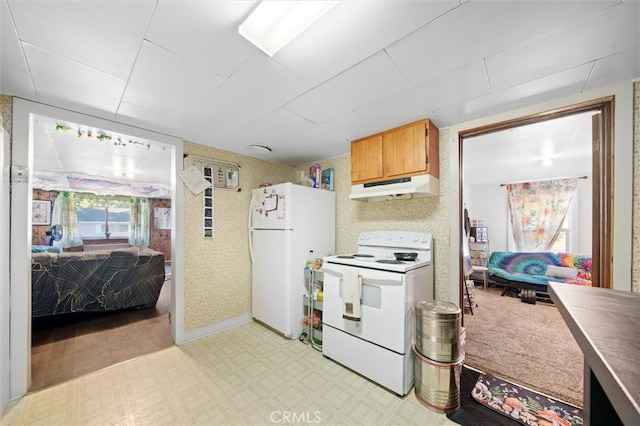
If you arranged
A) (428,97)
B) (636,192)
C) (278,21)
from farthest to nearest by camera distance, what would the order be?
(428,97) < (636,192) < (278,21)

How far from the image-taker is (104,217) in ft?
21.8

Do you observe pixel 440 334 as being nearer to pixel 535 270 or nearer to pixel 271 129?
pixel 271 129

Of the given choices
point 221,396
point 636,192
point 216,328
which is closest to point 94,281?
point 216,328

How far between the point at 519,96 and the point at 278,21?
173cm

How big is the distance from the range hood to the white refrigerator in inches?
24.3

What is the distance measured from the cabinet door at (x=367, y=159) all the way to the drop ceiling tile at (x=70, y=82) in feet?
6.40

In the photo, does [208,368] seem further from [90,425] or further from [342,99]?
[342,99]

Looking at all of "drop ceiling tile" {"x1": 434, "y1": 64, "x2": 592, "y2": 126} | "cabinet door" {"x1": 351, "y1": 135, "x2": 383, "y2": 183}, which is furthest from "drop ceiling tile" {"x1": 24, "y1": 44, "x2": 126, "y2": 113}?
"drop ceiling tile" {"x1": 434, "y1": 64, "x2": 592, "y2": 126}

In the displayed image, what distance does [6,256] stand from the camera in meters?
1.67

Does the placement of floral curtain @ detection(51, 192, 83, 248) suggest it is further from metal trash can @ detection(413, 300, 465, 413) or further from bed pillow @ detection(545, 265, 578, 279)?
bed pillow @ detection(545, 265, 578, 279)

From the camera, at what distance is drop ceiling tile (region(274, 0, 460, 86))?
101 cm

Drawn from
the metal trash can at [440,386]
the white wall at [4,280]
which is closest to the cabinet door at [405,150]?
the metal trash can at [440,386]

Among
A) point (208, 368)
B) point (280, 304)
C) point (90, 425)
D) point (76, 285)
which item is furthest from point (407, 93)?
point (76, 285)

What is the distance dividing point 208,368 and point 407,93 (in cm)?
278
